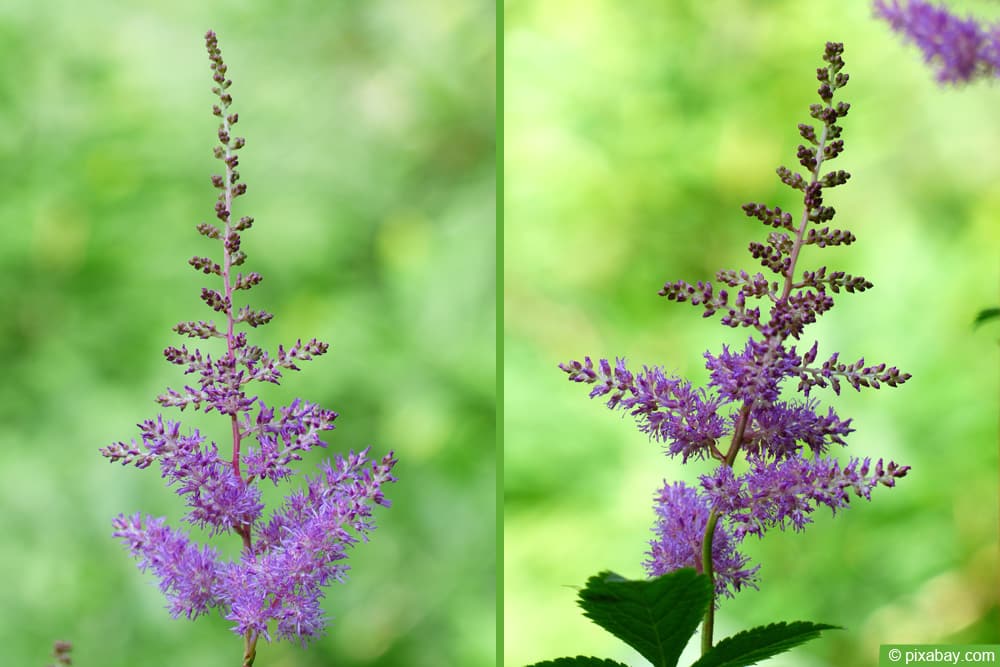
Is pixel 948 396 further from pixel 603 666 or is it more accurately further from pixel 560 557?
pixel 603 666

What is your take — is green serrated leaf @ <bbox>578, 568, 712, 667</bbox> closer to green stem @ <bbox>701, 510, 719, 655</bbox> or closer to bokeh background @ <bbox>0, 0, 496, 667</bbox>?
green stem @ <bbox>701, 510, 719, 655</bbox>

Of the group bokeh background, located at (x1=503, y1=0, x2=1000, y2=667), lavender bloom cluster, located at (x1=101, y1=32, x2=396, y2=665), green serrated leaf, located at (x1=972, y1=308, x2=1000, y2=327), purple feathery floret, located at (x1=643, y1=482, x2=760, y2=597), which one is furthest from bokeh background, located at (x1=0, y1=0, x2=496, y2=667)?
green serrated leaf, located at (x1=972, y1=308, x2=1000, y2=327)

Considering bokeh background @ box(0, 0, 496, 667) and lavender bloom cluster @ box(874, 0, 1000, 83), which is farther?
bokeh background @ box(0, 0, 496, 667)

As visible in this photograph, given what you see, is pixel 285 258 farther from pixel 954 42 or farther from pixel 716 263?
pixel 954 42

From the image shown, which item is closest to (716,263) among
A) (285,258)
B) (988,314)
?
(285,258)

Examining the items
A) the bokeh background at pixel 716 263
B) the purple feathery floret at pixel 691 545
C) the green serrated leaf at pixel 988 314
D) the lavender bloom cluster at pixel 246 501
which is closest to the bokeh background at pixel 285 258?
the bokeh background at pixel 716 263

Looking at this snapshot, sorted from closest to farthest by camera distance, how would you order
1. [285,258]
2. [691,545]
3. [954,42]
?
[954,42] → [691,545] → [285,258]

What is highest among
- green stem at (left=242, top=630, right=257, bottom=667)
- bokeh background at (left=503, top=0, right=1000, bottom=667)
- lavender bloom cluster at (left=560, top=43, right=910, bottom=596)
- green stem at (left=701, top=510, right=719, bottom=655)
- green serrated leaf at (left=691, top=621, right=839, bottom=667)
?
bokeh background at (left=503, top=0, right=1000, bottom=667)
